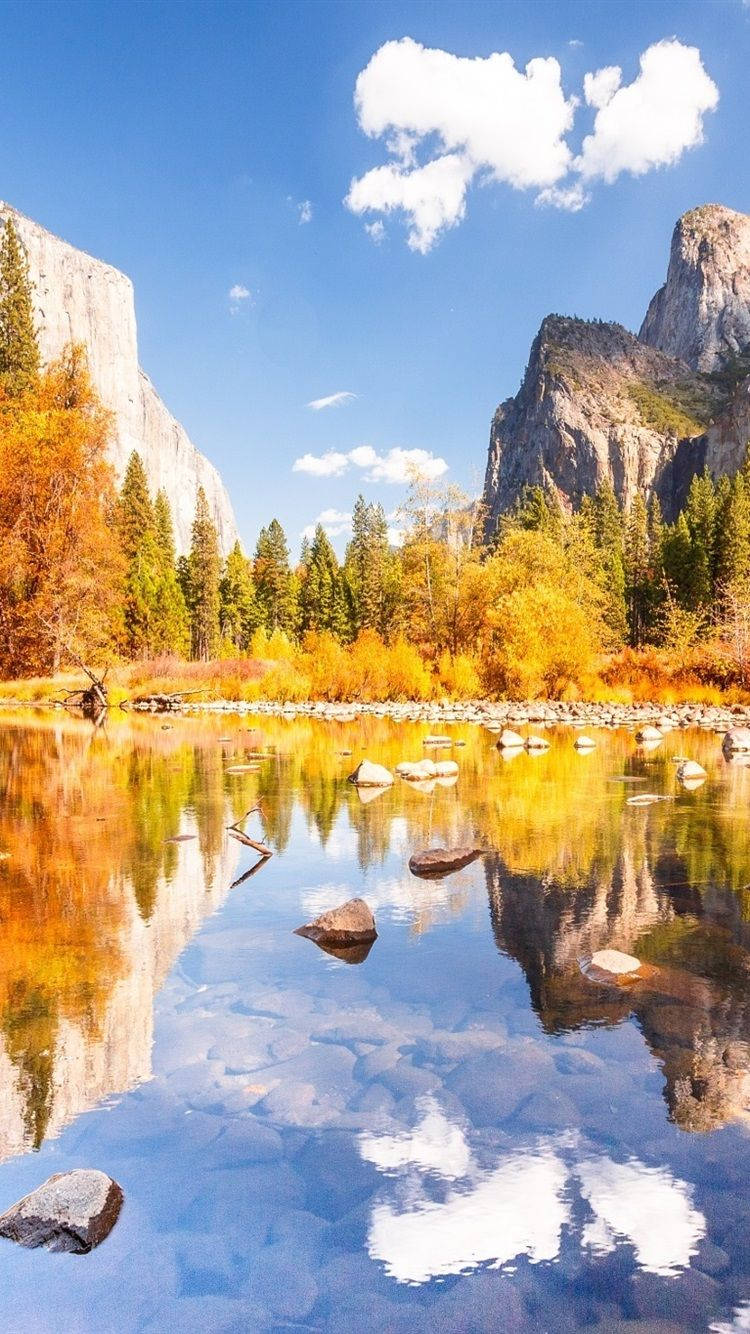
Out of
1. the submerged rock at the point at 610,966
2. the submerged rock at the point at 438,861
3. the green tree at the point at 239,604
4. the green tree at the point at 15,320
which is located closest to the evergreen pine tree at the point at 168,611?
the green tree at the point at 239,604

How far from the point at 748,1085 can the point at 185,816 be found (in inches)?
228

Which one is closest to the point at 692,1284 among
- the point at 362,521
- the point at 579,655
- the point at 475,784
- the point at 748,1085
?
the point at 748,1085

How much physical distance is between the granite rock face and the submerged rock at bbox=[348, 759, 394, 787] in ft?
346

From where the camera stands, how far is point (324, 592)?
2739 inches

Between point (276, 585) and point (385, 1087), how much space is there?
70850 mm

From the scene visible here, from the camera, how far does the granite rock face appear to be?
11619 cm

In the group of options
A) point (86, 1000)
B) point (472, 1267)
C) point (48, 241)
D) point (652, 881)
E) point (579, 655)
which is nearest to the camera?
point (472, 1267)

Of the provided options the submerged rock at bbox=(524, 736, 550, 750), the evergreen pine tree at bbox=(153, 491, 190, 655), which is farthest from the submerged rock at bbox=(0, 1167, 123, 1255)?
the evergreen pine tree at bbox=(153, 491, 190, 655)

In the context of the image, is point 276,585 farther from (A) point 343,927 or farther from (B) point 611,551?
(A) point 343,927

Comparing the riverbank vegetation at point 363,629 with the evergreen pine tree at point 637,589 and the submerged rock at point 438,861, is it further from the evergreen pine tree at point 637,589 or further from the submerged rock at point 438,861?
the evergreen pine tree at point 637,589

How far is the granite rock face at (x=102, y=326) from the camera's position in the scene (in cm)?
11619

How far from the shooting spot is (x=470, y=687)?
2589 centimetres

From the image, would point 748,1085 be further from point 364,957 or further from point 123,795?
point 123,795

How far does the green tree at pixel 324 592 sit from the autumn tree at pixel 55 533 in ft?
136
